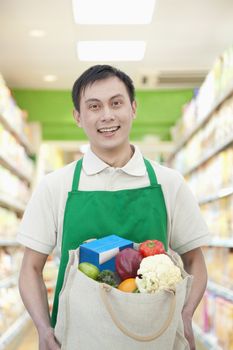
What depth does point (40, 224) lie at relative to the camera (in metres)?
1.82

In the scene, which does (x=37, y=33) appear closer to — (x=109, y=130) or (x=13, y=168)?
(x=13, y=168)

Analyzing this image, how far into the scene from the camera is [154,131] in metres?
9.20

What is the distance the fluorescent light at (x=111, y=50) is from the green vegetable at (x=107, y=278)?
5.46 metres

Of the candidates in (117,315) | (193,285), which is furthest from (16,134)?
(117,315)

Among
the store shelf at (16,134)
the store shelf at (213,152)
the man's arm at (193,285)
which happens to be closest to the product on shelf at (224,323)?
the store shelf at (213,152)

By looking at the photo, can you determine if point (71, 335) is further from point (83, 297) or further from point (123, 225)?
point (123, 225)

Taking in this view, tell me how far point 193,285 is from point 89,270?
0.44 meters

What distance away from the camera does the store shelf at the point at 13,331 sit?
16.8 feet

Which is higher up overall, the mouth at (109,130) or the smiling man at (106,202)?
the mouth at (109,130)

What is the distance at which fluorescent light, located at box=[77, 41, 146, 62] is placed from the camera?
6.73m

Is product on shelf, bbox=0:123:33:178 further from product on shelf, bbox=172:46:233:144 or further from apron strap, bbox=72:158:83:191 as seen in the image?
apron strap, bbox=72:158:83:191

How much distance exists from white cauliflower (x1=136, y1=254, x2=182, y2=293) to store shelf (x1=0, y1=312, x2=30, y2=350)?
3785mm

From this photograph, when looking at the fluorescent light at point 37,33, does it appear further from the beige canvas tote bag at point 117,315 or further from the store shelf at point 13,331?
the beige canvas tote bag at point 117,315

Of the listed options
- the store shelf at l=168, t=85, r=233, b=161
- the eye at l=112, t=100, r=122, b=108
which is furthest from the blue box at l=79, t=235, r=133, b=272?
the store shelf at l=168, t=85, r=233, b=161
